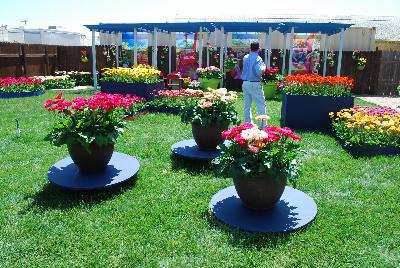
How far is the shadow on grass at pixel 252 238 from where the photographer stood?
3822 mm

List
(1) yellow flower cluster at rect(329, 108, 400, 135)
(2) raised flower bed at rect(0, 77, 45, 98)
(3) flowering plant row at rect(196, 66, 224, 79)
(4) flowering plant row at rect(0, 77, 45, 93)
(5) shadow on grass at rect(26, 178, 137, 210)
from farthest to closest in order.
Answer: (3) flowering plant row at rect(196, 66, 224, 79)
(4) flowering plant row at rect(0, 77, 45, 93)
(2) raised flower bed at rect(0, 77, 45, 98)
(1) yellow flower cluster at rect(329, 108, 400, 135)
(5) shadow on grass at rect(26, 178, 137, 210)

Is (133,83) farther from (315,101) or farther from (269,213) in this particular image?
(269,213)

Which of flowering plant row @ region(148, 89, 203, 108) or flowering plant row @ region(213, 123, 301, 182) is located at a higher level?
flowering plant row @ region(213, 123, 301, 182)

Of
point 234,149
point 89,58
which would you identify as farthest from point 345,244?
point 89,58

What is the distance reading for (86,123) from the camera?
506 centimetres

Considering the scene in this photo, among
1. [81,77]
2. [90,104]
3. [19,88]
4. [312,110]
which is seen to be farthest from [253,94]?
[81,77]

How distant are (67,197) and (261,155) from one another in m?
2.73

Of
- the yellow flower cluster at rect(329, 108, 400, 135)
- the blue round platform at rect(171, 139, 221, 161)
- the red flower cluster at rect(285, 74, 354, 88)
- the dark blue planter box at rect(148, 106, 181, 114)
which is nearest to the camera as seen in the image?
the blue round platform at rect(171, 139, 221, 161)

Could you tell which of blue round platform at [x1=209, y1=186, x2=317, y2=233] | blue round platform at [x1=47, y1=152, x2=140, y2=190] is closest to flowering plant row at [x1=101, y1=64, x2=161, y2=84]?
blue round platform at [x1=47, y1=152, x2=140, y2=190]

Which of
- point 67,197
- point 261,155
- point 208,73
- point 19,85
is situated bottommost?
point 67,197

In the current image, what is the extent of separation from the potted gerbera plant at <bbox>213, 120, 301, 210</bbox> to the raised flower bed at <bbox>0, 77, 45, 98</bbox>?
12.7m

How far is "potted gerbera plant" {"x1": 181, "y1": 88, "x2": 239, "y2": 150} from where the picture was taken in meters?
6.23

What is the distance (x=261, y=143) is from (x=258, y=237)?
1.03 meters

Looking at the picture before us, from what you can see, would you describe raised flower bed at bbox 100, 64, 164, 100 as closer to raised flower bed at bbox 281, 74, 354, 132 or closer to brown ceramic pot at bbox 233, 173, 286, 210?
raised flower bed at bbox 281, 74, 354, 132
